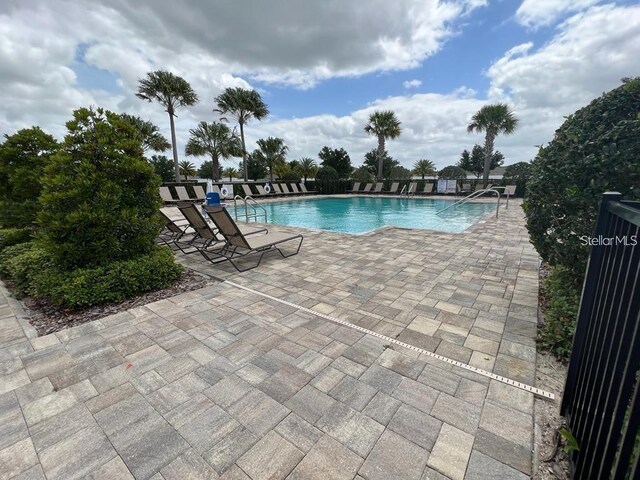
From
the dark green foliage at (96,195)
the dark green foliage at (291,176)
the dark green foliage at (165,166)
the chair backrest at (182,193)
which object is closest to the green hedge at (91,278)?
the dark green foliage at (96,195)

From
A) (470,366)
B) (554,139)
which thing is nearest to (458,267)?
(554,139)

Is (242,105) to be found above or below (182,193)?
above

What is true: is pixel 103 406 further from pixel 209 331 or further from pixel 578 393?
pixel 578 393

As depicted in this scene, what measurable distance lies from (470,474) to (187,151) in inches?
1228

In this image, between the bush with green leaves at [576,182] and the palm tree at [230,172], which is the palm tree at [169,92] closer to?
Result: the bush with green leaves at [576,182]

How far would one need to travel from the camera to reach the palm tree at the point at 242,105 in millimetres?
23172

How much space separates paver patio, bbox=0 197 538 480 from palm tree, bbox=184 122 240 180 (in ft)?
77.3

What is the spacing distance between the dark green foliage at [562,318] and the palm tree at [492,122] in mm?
23835

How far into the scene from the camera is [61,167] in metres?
3.40

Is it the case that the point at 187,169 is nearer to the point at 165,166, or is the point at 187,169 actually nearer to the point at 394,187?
the point at 165,166

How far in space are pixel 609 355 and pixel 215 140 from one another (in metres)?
27.5

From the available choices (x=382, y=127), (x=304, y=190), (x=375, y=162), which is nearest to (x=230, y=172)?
(x=375, y=162)

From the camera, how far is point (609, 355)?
1128 mm

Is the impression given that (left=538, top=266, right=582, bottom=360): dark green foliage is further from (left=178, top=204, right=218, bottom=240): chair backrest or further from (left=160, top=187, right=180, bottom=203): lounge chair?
(left=160, top=187, right=180, bottom=203): lounge chair
